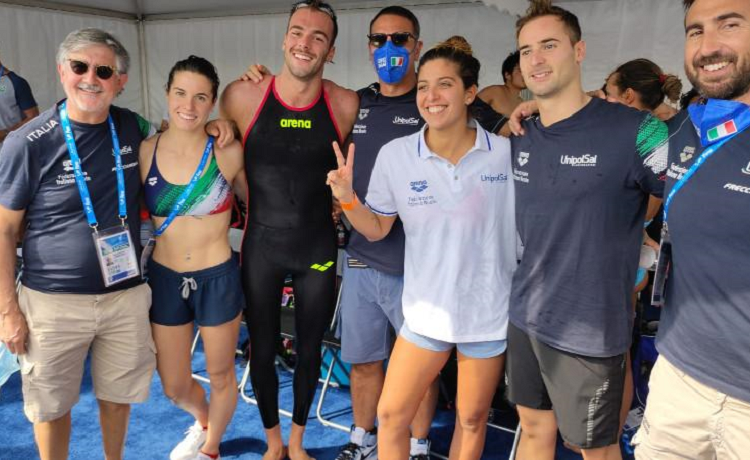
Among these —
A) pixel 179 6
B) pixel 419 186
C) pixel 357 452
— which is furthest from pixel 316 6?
pixel 179 6

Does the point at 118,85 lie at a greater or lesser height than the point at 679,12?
lesser

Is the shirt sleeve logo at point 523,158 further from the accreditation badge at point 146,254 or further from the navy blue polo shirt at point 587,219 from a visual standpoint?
the accreditation badge at point 146,254

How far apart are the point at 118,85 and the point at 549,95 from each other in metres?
1.72

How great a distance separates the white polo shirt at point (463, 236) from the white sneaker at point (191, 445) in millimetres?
1487

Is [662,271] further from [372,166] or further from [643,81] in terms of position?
[643,81]

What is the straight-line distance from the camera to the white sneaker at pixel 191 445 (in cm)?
293

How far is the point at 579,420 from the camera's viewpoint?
1984 millimetres

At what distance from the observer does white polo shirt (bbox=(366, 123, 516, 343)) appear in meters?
2.14

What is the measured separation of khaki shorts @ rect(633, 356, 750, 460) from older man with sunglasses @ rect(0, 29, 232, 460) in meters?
2.05

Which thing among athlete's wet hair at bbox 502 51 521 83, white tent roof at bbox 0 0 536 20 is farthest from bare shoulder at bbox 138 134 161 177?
white tent roof at bbox 0 0 536 20

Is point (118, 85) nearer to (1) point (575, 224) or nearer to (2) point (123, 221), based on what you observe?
(2) point (123, 221)

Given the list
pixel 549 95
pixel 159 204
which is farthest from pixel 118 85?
pixel 549 95

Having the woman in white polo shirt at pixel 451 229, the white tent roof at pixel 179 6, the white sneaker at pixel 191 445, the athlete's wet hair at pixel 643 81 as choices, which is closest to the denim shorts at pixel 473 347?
the woman in white polo shirt at pixel 451 229

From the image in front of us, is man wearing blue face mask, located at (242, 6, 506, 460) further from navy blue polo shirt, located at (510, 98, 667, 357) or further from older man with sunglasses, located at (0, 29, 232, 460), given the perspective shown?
older man with sunglasses, located at (0, 29, 232, 460)
